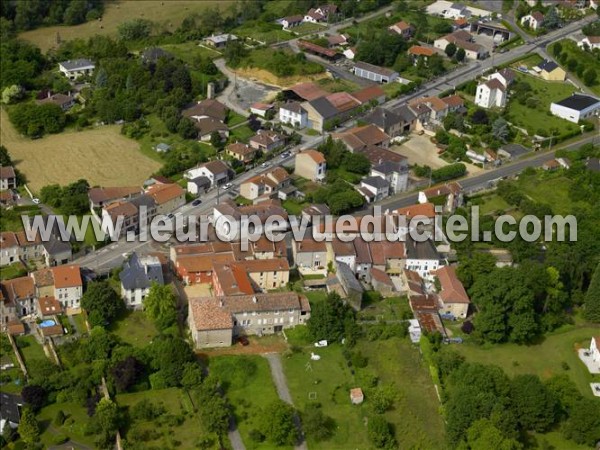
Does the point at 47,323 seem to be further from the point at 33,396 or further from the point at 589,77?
the point at 589,77

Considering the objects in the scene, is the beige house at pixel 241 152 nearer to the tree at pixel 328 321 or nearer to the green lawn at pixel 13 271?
the green lawn at pixel 13 271

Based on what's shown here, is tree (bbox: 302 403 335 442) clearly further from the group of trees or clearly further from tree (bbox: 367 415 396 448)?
the group of trees

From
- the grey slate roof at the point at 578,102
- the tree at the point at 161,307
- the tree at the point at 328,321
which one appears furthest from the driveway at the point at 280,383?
the grey slate roof at the point at 578,102

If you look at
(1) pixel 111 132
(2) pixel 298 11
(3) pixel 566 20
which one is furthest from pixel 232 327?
(3) pixel 566 20

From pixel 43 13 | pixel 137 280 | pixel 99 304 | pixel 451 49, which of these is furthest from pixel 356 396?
pixel 43 13

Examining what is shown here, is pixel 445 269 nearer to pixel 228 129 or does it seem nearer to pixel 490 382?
pixel 490 382

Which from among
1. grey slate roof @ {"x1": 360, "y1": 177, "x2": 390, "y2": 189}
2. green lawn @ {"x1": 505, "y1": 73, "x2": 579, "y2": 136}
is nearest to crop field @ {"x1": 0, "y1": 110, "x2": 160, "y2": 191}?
grey slate roof @ {"x1": 360, "y1": 177, "x2": 390, "y2": 189}
